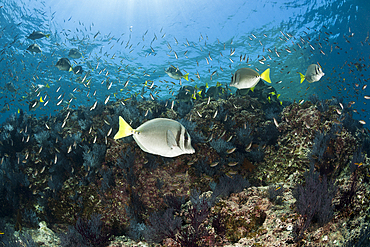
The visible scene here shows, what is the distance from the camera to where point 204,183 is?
4488 millimetres

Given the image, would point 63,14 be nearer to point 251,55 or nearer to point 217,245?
point 251,55

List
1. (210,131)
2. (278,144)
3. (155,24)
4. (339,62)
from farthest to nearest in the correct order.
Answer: (339,62) → (155,24) → (210,131) → (278,144)

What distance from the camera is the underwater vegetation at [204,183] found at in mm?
2883

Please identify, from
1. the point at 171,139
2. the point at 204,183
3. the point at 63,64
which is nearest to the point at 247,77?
the point at 171,139

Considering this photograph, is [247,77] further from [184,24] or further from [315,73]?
[184,24]

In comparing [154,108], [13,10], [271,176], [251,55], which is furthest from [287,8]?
[13,10]

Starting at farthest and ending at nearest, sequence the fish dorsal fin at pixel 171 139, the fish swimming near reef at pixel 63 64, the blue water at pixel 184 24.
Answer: the blue water at pixel 184 24 < the fish swimming near reef at pixel 63 64 < the fish dorsal fin at pixel 171 139

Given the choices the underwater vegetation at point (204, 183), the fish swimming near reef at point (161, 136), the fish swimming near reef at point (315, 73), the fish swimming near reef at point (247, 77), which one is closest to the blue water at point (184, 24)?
the underwater vegetation at point (204, 183)

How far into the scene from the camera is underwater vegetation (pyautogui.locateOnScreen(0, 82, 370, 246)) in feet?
9.46

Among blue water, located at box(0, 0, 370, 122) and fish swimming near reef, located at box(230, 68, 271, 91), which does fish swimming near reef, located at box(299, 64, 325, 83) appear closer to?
fish swimming near reef, located at box(230, 68, 271, 91)

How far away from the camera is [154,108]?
7.77 meters

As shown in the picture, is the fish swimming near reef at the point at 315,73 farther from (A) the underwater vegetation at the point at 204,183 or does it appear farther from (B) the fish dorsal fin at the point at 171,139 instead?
(B) the fish dorsal fin at the point at 171,139

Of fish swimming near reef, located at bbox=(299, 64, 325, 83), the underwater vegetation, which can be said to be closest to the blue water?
the underwater vegetation

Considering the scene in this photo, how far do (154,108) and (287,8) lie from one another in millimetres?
23395
